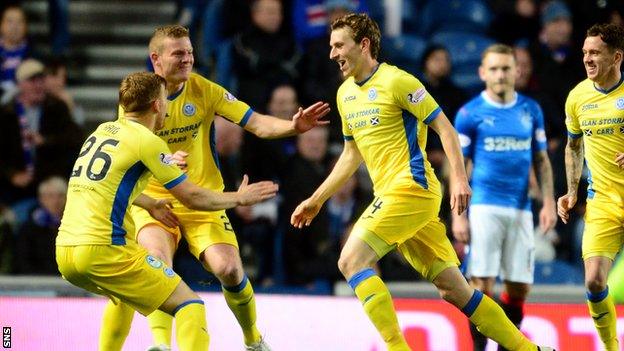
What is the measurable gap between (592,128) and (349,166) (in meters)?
1.56

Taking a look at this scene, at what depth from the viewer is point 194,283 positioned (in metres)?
11.8

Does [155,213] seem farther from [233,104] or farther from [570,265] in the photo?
[570,265]

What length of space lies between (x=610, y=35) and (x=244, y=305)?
9.35 feet

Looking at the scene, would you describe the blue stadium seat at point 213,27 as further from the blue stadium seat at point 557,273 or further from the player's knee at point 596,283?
the player's knee at point 596,283

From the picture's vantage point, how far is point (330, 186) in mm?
8352

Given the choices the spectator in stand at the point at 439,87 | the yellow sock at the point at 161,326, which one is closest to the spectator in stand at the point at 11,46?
the spectator in stand at the point at 439,87

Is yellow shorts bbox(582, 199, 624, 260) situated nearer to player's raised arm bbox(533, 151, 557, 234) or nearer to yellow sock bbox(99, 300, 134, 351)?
player's raised arm bbox(533, 151, 557, 234)

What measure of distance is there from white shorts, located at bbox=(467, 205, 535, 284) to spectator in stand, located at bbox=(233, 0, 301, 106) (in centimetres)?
387

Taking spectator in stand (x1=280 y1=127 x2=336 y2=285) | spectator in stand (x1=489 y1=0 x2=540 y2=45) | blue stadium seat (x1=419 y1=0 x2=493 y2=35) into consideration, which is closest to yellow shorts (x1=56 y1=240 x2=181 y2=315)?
spectator in stand (x1=280 y1=127 x2=336 y2=285)

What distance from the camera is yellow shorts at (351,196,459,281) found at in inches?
313

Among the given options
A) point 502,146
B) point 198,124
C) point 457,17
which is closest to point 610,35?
point 502,146

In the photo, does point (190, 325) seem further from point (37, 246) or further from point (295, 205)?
point (37, 246)

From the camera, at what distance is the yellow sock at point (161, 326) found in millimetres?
8156

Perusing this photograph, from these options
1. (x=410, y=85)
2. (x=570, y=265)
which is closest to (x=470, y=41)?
(x=570, y=265)
